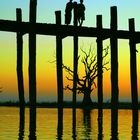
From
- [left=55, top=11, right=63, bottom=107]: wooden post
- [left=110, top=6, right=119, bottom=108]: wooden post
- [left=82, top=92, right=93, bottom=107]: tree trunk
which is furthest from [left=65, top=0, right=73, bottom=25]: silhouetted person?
[left=82, top=92, right=93, bottom=107]: tree trunk

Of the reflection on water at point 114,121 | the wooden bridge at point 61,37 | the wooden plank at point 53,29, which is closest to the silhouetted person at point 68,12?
the wooden bridge at point 61,37

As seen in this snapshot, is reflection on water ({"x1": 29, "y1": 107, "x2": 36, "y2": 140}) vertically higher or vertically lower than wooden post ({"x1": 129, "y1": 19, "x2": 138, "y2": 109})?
lower

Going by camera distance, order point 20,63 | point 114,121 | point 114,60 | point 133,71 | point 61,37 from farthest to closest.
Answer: point 20,63 → point 133,71 → point 114,121 → point 61,37 → point 114,60

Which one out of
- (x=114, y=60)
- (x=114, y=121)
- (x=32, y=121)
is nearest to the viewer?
(x=32, y=121)

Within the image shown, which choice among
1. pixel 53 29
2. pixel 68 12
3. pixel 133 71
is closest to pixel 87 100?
pixel 133 71

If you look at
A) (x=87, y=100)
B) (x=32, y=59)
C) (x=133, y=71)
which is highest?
(x=32, y=59)

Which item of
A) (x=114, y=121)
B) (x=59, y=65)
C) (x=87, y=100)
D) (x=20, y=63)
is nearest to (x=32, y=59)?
(x=59, y=65)

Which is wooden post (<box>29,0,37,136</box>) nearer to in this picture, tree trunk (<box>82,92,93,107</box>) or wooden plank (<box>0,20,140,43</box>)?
wooden plank (<box>0,20,140,43</box>)

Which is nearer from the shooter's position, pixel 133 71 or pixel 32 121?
pixel 32 121

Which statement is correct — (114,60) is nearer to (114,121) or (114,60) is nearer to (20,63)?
(114,121)

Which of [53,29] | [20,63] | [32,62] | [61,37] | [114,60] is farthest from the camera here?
[20,63]

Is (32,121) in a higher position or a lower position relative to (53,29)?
lower

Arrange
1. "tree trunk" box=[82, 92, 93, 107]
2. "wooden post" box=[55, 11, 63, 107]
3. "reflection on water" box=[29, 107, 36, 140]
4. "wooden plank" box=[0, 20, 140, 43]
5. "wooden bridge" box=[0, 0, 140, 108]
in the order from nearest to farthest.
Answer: "wooden plank" box=[0, 20, 140, 43] → "wooden bridge" box=[0, 0, 140, 108] → "reflection on water" box=[29, 107, 36, 140] → "wooden post" box=[55, 11, 63, 107] → "tree trunk" box=[82, 92, 93, 107]

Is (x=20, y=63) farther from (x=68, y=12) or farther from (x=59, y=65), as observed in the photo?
(x=68, y=12)
